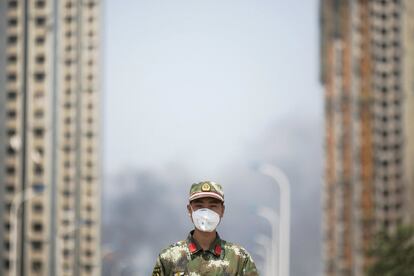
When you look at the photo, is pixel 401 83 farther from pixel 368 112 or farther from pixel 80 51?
pixel 80 51

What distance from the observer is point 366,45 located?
193 m

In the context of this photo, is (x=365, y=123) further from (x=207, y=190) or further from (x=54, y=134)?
(x=207, y=190)

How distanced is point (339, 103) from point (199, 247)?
18498 cm

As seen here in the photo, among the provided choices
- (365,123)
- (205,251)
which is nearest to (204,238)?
(205,251)

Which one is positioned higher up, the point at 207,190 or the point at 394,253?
the point at 394,253

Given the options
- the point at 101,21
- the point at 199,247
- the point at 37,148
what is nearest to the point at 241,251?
the point at 199,247

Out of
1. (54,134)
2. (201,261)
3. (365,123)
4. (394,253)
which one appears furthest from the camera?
(365,123)

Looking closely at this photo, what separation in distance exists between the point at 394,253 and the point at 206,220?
42.1 meters

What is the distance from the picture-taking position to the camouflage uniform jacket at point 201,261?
6.37 metres

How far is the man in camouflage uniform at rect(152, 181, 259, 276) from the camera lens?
630cm

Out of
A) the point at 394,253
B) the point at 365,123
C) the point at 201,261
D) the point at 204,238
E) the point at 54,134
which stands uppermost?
the point at 365,123

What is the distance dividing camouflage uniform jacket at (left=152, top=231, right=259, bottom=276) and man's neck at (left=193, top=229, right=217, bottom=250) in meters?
0.02

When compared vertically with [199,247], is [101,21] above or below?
above

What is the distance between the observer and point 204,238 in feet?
20.9
